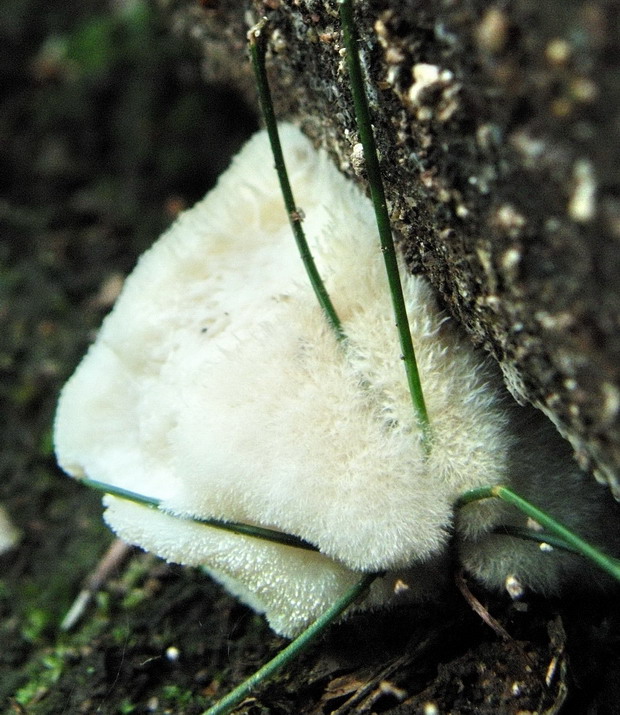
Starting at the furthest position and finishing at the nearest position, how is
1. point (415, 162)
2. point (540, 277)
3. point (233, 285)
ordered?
point (233, 285) → point (415, 162) → point (540, 277)

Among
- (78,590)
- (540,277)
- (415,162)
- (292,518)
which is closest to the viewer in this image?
(540,277)

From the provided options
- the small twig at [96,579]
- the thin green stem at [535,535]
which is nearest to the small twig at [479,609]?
the thin green stem at [535,535]

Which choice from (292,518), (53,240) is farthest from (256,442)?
(53,240)

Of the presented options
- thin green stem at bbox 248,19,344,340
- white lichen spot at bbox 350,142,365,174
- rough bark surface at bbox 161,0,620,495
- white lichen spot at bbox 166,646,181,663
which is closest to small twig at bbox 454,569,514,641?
rough bark surface at bbox 161,0,620,495

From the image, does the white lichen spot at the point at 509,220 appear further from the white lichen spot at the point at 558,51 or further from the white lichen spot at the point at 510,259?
the white lichen spot at the point at 558,51

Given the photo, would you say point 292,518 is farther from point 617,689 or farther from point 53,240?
point 53,240

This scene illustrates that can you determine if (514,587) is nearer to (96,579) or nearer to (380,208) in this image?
(380,208)
